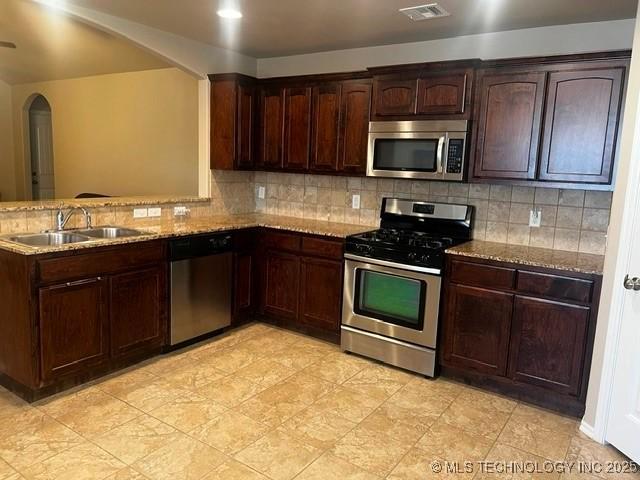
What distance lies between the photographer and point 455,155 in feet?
11.0

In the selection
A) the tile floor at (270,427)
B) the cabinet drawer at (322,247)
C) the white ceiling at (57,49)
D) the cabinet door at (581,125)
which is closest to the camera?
the tile floor at (270,427)

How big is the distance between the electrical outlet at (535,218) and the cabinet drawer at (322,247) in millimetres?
1418

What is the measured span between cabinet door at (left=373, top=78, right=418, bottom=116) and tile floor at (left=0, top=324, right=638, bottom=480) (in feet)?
6.38

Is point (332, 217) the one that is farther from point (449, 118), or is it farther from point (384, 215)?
point (449, 118)

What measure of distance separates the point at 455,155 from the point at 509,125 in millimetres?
397

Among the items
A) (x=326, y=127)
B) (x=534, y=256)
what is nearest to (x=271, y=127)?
(x=326, y=127)

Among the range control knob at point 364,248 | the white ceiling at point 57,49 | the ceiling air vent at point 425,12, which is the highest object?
the white ceiling at point 57,49

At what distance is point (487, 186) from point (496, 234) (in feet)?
1.23

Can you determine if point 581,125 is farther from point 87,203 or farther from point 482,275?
point 87,203

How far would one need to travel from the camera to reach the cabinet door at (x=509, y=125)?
10.2 feet

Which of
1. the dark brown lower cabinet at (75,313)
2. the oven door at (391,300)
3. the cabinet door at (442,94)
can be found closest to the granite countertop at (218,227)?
the dark brown lower cabinet at (75,313)

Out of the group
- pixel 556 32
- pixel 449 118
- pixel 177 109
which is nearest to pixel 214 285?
pixel 449 118

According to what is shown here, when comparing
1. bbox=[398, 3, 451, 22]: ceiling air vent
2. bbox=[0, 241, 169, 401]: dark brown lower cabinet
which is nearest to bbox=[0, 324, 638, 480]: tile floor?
bbox=[0, 241, 169, 401]: dark brown lower cabinet

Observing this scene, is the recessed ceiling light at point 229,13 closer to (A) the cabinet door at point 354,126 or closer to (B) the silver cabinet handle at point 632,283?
(A) the cabinet door at point 354,126
